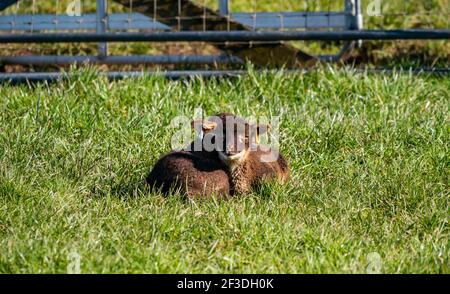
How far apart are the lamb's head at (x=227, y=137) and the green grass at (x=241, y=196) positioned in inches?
9.7

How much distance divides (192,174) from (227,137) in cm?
28

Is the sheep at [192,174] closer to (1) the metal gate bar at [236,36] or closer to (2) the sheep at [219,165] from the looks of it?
(2) the sheep at [219,165]

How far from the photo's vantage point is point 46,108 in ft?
22.8

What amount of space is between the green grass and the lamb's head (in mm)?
247

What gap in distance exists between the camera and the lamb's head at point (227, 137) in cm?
550

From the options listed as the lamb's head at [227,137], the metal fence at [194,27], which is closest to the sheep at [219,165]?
the lamb's head at [227,137]

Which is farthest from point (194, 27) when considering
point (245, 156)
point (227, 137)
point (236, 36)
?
point (227, 137)

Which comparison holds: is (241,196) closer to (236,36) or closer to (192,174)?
(192,174)

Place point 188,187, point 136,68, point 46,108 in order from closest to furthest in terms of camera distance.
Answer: point 188,187 → point 46,108 → point 136,68

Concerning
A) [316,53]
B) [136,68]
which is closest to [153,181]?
[136,68]

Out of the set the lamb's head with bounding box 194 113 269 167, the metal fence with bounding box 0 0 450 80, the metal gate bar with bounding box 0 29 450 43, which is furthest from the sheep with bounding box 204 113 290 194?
the metal fence with bounding box 0 0 450 80
